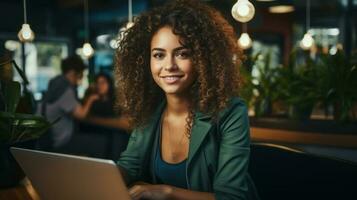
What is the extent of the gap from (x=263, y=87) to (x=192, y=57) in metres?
3.14

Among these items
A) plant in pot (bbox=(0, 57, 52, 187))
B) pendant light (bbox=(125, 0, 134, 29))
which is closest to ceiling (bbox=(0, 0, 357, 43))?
pendant light (bbox=(125, 0, 134, 29))

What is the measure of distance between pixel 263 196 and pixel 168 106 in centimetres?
48

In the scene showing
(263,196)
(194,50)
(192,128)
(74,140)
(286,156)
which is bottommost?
(74,140)

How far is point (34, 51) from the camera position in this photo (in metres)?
8.43

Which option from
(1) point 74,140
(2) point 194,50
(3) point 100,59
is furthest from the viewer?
(3) point 100,59

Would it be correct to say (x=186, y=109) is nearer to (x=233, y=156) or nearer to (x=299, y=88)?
(x=233, y=156)

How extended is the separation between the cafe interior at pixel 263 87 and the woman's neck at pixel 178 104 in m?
0.28

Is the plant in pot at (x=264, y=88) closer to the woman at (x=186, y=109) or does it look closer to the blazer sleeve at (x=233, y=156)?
the woman at (x=186, y=109)

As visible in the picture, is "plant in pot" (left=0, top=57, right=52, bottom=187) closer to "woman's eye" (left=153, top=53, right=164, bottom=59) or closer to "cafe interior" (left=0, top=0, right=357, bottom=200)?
"cafe interior" (left=0, top=0, right=357, bottom=200)

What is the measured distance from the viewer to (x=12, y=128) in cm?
163

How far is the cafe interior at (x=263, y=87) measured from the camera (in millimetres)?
1635

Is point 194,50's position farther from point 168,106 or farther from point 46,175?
point 46,175

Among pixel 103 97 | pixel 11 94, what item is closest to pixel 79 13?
pixel 103 97

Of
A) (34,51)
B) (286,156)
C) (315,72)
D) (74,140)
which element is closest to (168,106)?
(286,156)
